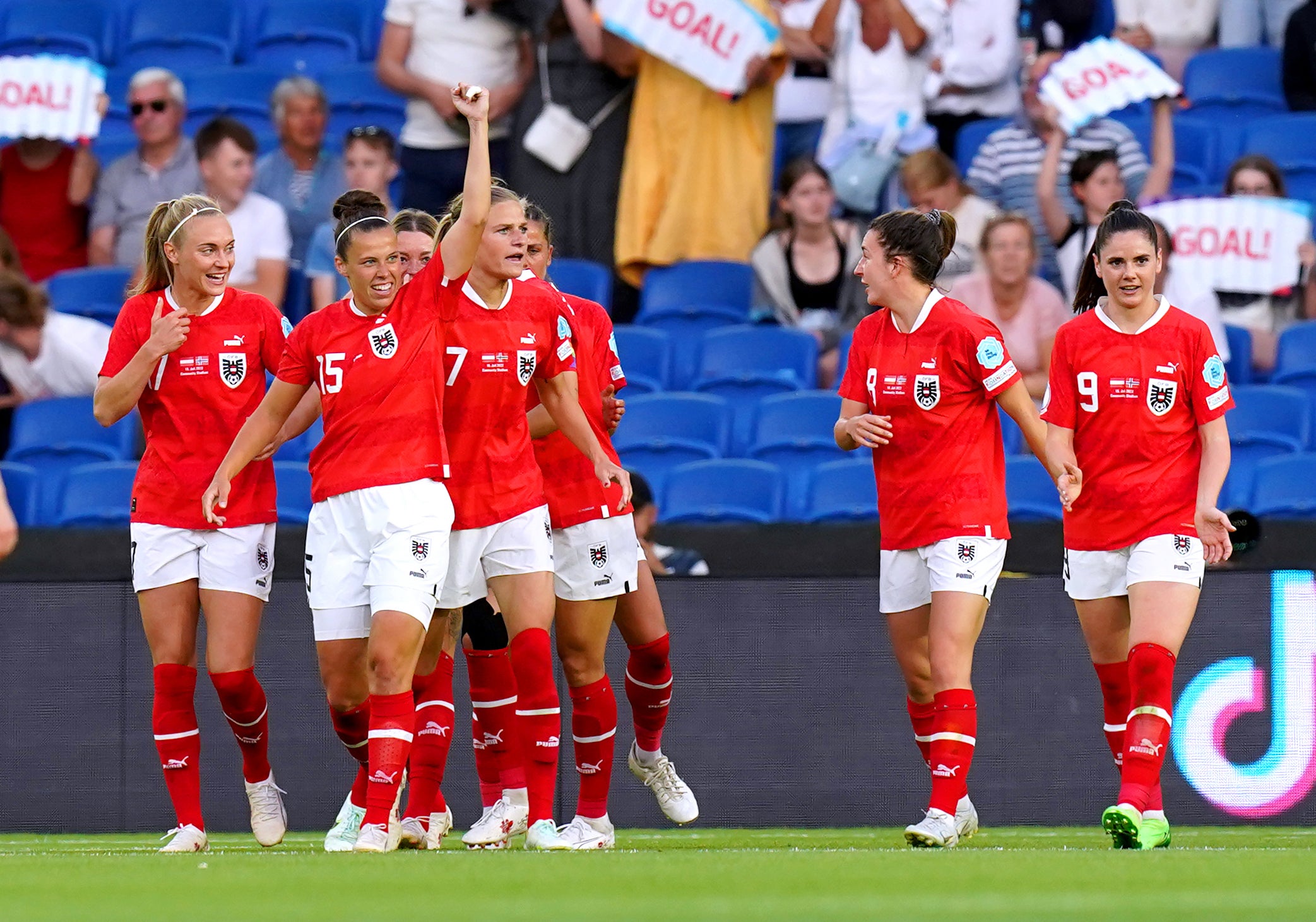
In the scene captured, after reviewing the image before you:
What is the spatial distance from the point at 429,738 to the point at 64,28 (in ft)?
27.8

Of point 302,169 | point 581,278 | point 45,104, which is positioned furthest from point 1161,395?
point 45,104

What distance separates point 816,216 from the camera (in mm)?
11188

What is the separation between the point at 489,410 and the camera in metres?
6.93

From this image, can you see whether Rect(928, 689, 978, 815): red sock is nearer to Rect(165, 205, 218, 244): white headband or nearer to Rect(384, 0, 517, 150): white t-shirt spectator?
Rect(165, 205, 218, 244): white headband

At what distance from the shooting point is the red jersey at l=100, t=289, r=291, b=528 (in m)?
7.12

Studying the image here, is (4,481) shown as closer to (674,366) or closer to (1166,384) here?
(674,366)

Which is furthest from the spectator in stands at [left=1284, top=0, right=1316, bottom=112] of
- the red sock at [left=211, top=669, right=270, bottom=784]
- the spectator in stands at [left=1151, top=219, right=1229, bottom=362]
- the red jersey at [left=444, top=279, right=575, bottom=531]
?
the red sock at [left=211, top=669, right=270, bottom=784]

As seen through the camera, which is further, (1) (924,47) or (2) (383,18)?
(2) (383,18)

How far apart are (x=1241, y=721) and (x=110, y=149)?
26.8ft

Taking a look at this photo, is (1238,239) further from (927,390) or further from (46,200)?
(46,200)

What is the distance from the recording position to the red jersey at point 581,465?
7473 millimetres

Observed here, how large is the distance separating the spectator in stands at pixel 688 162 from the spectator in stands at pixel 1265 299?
8.73 feet

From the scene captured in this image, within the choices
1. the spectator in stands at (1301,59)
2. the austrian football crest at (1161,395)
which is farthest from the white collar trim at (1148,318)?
the spectator in stands at (1301,59)

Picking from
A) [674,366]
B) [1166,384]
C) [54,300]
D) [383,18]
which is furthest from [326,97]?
[1166,384]
